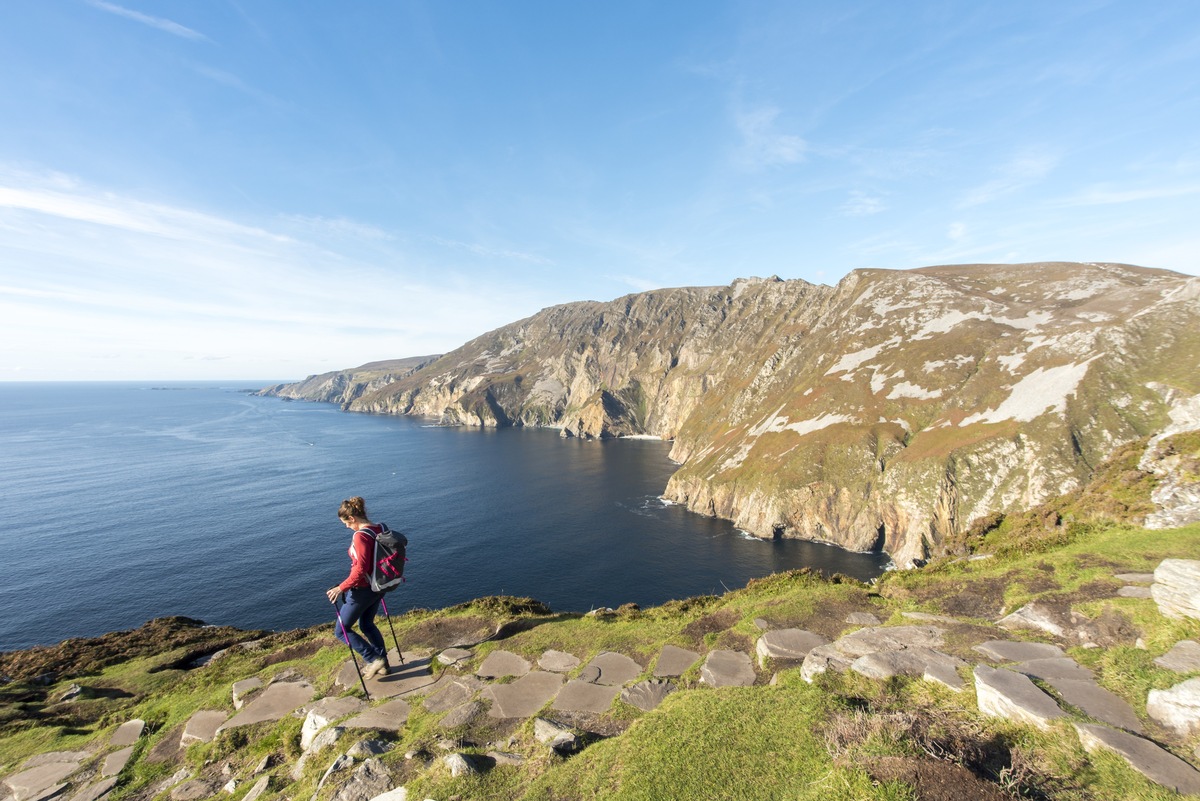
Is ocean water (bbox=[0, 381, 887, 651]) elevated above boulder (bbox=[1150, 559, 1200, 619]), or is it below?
below

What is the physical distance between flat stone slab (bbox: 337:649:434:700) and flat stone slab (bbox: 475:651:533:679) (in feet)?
4.33

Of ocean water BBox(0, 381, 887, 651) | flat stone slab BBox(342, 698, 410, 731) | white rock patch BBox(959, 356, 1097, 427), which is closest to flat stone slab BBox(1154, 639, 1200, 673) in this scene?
flat stone slab BBox(342, 698, 410, 731)

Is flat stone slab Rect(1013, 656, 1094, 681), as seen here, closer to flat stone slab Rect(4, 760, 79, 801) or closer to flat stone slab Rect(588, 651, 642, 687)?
flat stone slab Rect(588, 651, 642, 687)

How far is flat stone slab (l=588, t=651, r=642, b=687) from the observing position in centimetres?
1104

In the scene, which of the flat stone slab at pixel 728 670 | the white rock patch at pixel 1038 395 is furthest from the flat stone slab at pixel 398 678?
the white rock patch at pixel 1038 395

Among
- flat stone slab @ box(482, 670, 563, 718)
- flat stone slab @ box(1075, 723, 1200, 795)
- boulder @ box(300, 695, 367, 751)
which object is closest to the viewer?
flat stone slab @ box(1075, 723, 1200, 795)

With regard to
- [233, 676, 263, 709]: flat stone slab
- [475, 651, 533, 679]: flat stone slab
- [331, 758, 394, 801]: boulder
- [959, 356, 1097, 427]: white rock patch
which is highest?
[959, 356, 1097, 427]: white rock patch

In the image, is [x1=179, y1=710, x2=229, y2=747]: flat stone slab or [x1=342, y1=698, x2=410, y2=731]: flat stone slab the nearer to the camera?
[x1=342, y1=698, x2=410, y2=731]: flat stone slab

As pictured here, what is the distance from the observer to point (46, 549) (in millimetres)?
66938

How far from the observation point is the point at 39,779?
10586 mm

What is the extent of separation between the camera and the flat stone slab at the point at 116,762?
10.3 meters

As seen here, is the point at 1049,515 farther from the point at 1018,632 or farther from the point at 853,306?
the point at 853,306

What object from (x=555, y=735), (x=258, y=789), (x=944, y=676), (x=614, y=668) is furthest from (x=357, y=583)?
(x=944, y=676)

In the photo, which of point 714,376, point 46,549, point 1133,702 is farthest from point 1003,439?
point 46,549
